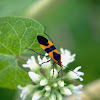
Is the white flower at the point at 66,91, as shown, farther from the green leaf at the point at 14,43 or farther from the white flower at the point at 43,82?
the green leaf at the point at 14,43

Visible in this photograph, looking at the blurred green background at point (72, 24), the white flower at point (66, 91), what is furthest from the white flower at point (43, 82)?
the blurred green background at point (72, 24)

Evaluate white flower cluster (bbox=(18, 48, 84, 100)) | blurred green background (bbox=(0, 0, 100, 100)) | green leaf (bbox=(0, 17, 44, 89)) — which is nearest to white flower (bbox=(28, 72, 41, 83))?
white flower cluster (bbox=(18, 48, 84, 100))

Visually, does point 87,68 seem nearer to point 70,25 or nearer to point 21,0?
point 70,25

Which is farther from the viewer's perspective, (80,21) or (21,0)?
(80,21)

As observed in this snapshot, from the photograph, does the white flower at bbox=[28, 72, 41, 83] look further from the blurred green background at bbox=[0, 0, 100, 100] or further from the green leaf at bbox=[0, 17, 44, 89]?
the blurred green background at bbox=[0, 0, 100, 100]

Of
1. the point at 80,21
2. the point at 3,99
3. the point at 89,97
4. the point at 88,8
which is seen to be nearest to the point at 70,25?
the point at 80,21

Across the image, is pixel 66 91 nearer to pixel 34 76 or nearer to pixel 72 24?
pixel 34 76

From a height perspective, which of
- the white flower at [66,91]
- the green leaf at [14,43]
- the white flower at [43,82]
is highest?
the green leaf at [14,43]
